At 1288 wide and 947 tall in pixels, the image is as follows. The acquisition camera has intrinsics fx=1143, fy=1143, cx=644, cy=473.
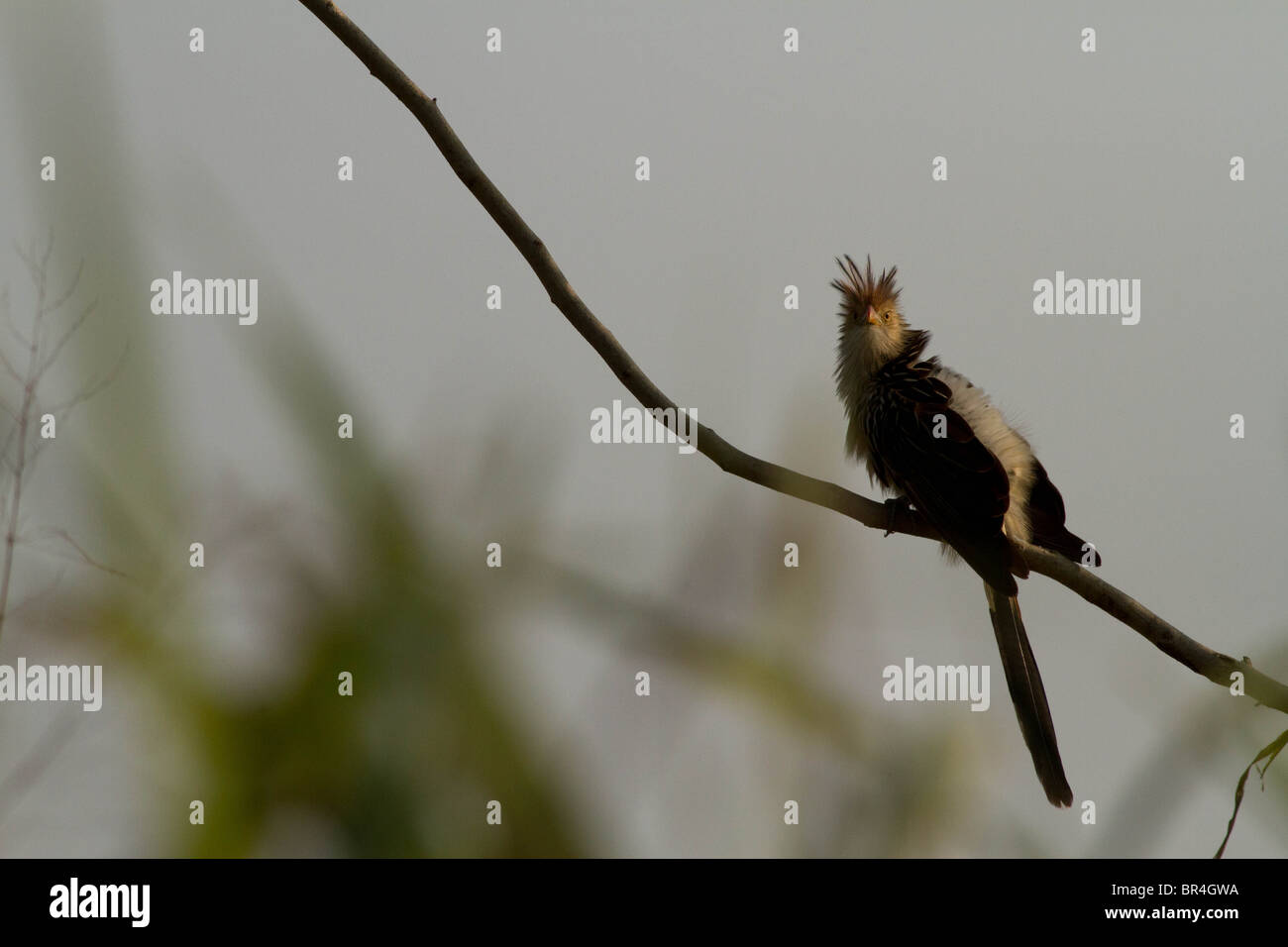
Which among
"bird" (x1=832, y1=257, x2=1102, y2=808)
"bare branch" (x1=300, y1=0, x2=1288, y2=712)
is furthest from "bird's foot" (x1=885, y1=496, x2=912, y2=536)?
"bare branch" (x1=300, y1=0, x2=1288, y2=712)

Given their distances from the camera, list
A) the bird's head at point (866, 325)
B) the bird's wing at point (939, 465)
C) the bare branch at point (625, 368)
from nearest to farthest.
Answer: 1. the bare branch at point (625, 368)
2. the bird's wing at point (939, 465)
3. the bird's head at point (866, 325)

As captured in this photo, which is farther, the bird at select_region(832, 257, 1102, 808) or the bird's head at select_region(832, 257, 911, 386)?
the bird's head at select_region(832, 257, 911, 386)

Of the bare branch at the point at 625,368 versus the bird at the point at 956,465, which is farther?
the bird at the point at 956,465

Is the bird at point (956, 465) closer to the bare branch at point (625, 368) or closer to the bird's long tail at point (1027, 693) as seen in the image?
the bird's long tail at point (1027, 693)

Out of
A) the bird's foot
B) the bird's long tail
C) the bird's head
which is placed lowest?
the bird's long tail

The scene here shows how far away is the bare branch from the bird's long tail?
956 millimetres

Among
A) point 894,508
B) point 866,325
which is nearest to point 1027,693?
point 894,508

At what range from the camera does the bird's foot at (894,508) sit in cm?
318

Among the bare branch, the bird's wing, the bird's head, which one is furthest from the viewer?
the bird's head

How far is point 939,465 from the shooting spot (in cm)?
344

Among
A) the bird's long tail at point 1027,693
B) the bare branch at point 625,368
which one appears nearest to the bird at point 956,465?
the bird's long tail at point 1027,693

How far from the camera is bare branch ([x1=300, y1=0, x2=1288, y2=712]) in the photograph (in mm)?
1451

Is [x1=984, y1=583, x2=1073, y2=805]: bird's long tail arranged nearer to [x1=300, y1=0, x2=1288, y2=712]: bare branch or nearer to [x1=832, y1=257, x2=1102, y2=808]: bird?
[x1=832, y1=257, x2=1102, y2=808]: bird

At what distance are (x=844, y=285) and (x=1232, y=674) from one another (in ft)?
8.96
